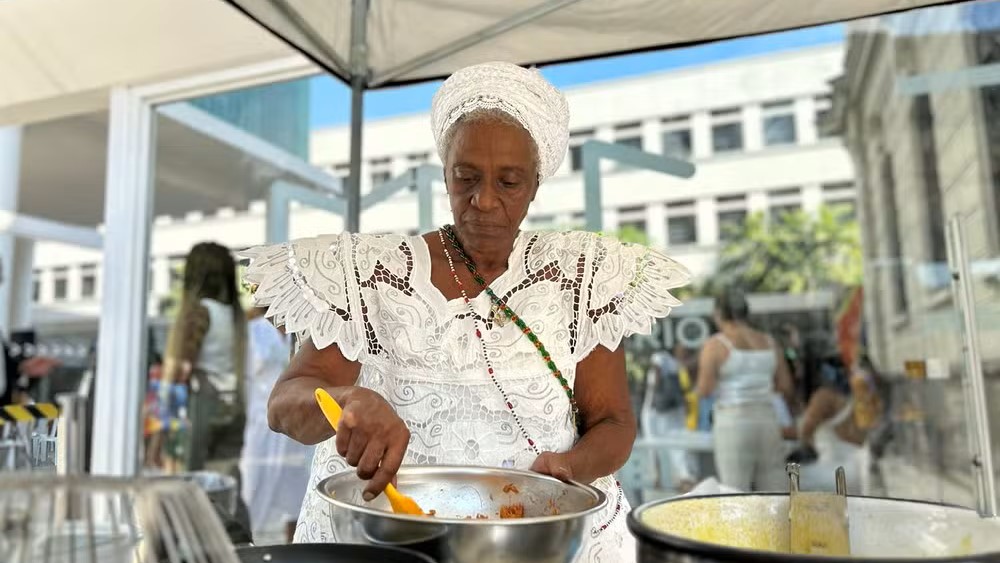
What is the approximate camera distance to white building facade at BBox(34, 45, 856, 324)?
546 cm

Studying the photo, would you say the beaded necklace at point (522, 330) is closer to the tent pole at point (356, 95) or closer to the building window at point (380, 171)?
the tent pole at point (356, 95)

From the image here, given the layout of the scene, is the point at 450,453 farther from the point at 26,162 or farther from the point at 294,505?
the point at 26,162

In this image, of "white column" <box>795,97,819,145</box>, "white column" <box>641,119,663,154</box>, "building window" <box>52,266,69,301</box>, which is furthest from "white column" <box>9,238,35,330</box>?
"white column" <box>795,97,819,145</box>

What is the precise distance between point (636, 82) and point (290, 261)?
560 cm

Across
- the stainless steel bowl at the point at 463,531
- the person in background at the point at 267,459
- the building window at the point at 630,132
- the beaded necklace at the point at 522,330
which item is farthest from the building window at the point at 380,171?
the stainless steel bowl at the point at 463,531

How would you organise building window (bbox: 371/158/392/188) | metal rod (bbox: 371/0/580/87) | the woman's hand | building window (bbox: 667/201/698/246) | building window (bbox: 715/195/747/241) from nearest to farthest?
1. the woman's hand
2. metal rod (bbox: 371/0/580/87)
3. building window (bbox: 371/158/392/188)
4. building window (bbox: 667/201/698/246)
5. building window (bbox: 715/195/747/241)

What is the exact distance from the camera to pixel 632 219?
19.1 ft

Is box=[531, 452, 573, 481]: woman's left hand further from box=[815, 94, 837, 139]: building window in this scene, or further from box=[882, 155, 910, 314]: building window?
box=[815, 94, 837, 139]: building window

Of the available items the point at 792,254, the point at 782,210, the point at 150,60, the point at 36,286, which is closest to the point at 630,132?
the point at 782,210

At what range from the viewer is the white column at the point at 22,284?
6.45 metres

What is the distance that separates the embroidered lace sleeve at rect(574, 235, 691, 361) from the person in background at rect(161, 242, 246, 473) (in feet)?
10.9

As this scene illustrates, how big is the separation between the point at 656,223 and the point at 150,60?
440 centimetres

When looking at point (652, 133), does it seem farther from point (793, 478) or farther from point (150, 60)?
point (793, 478)

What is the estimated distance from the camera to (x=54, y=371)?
7102 millimetres
